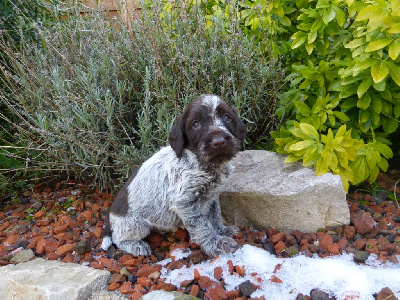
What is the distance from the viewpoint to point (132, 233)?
3092mm

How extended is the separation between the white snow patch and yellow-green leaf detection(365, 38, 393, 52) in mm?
1538

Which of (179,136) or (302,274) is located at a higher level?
(179,136)

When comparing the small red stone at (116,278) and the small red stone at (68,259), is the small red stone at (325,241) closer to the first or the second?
the small red stone at (116,278)

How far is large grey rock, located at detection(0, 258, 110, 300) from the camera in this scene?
8.19ft

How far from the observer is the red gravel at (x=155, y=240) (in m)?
2.70

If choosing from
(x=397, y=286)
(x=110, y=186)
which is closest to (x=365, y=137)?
(x=397, y=286)

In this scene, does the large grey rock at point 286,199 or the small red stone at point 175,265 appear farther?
the large grey rock at point 286,199

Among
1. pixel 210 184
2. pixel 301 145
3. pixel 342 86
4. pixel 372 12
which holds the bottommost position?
pixel 210 184

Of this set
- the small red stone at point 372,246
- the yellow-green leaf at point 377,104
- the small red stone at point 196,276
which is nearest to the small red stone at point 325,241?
the small red stone at point 372,246

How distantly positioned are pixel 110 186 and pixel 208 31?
2.14 meters

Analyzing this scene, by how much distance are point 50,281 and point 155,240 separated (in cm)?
97

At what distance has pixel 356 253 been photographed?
9.05 ft

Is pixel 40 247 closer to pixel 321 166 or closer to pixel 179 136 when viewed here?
pixel 179 136

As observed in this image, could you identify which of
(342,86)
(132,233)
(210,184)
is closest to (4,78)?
(132,233)
